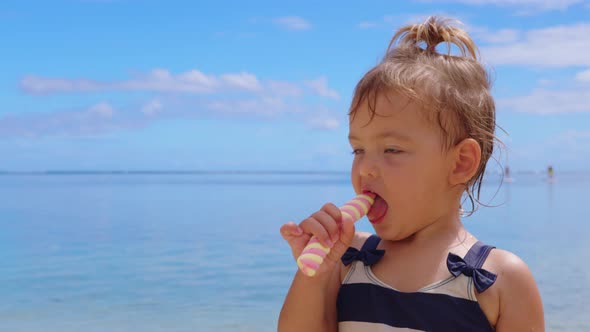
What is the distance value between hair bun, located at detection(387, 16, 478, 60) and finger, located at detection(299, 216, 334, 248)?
61cm

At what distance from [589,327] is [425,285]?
349 centimetres

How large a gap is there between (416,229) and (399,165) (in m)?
0.19

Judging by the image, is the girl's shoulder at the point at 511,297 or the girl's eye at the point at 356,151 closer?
the girl's shoulder at the point at 511,297

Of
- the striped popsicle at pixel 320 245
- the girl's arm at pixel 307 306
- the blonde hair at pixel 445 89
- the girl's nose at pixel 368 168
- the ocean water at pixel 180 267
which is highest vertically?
the blonde hair at pixel 445 89

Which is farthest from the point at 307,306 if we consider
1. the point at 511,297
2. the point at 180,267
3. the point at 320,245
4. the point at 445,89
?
the point at 180,267

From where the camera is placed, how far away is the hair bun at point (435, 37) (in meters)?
1.86

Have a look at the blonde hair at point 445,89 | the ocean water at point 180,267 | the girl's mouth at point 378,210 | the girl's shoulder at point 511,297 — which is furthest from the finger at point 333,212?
the ocean water at point 180,267

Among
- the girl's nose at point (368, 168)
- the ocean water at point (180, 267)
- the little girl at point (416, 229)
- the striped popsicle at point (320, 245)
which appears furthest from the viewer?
the ocean water at point (180, 267)

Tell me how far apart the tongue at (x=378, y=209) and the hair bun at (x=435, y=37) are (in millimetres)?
447

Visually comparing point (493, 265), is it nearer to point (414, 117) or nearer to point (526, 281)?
point (526, 281)

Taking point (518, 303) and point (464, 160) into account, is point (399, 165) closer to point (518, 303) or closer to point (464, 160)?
point (464, 160)

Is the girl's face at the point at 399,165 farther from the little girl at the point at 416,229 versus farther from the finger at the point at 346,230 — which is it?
the finger at the point at 346,230

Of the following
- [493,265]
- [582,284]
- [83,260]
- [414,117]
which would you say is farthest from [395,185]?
[83,260]

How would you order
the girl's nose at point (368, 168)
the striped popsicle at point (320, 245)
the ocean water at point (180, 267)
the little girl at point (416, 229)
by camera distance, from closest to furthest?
the striped popsicle at point (320, 245)
the little girl at point (416, 229)
the girl's nose at point (368, 168)
the ocean water at point (180, 267)
